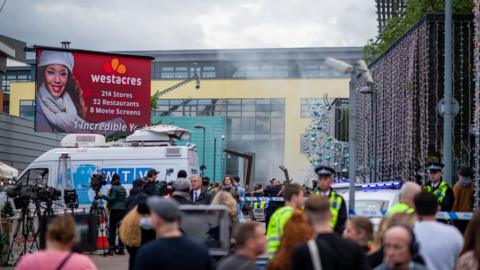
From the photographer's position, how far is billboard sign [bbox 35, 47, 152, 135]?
33.2 meters

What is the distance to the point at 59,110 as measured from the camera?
110ft

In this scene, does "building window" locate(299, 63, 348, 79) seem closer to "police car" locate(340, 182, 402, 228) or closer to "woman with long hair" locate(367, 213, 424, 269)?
"police car" locate(340, 182, 402, 228)

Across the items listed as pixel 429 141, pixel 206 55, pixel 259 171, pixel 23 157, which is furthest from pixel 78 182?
pixel 206 55

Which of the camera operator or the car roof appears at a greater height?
the car roof

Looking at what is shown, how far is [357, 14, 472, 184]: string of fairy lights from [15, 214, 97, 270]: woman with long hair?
23.5 metres

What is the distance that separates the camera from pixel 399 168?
3512 centimetres

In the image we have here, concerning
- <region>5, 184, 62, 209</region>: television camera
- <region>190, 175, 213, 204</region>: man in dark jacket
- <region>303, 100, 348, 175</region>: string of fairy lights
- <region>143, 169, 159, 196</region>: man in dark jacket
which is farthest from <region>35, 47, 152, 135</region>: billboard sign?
<region>190, 175, 213, 204</region>: man in dark jacket

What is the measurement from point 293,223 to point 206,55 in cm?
8721

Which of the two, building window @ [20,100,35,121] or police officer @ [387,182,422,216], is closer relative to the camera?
police officer @ [387,182,422,216]

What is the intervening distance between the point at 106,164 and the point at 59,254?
66.8ft

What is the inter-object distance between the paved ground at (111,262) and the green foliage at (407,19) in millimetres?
17621

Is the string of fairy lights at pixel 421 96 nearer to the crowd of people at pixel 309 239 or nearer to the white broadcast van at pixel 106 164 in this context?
the white broadcast van at pixel 106 164

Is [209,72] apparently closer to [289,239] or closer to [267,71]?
[267,71]

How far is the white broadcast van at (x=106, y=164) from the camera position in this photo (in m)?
26.9
